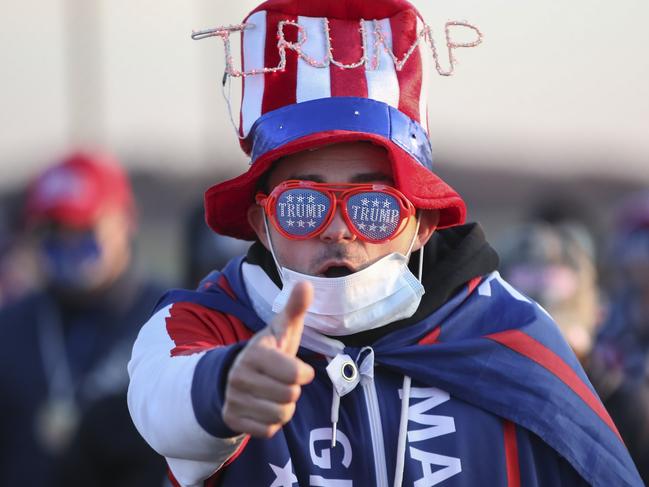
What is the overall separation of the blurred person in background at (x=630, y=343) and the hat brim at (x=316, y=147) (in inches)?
91.4

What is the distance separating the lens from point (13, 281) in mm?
11531

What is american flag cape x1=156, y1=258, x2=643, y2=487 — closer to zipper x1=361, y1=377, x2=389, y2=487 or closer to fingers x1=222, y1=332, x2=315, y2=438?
zipper x1=361, y1=377, x2=389, y2=487

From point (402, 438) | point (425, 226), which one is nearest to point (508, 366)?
point (402, 438)

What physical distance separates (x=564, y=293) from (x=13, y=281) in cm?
605

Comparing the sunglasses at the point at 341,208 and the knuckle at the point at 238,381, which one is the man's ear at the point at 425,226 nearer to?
→ the sunglasses at the point at 341,208

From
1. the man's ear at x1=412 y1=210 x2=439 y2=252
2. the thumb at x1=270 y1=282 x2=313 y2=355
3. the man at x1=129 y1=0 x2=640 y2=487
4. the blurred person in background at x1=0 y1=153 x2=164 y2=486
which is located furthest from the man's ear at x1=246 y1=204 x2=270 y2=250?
the blurred person in background at x1=0 y1=153 x2=164 y2=486

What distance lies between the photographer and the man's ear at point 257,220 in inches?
153

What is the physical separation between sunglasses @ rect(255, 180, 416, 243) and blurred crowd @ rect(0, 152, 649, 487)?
2.58 metres

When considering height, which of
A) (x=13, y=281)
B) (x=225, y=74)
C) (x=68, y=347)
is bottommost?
(x=13, y=281)

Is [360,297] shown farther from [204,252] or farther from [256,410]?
[204,252]

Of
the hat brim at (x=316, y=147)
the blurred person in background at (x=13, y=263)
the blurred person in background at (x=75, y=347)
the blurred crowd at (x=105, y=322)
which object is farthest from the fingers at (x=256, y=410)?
the blurred person in background at (x=13, y=263)

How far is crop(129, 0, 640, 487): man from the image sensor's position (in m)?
3.57

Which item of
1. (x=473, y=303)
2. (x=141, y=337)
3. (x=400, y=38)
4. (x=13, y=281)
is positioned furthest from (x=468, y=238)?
(x=13, y=281)

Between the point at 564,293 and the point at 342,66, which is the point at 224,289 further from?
the point at 564,293
